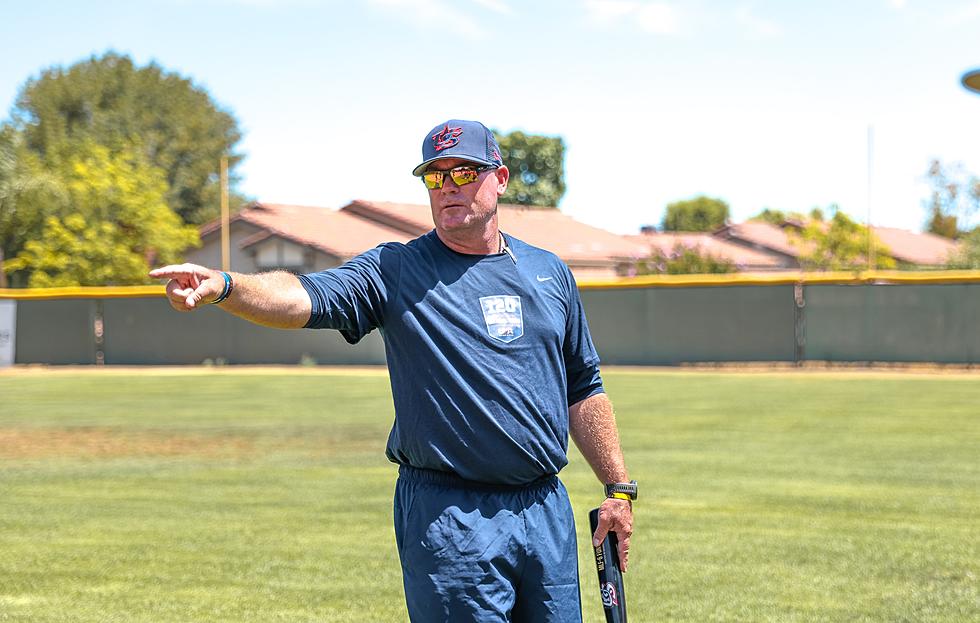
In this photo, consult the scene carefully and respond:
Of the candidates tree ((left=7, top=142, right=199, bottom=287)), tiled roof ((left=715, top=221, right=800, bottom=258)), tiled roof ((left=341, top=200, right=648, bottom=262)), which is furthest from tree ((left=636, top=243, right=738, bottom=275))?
tiled roof ((left=715, top=221, right=800, bottom=258))

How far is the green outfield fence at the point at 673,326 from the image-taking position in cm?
3111

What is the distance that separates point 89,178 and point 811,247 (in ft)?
131

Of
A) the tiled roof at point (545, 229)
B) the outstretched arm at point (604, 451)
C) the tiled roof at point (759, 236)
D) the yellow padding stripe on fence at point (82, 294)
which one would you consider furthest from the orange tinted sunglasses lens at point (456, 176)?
the tiled roof at point (759, 236)

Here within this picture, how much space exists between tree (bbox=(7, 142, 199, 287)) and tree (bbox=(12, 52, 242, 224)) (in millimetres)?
13216

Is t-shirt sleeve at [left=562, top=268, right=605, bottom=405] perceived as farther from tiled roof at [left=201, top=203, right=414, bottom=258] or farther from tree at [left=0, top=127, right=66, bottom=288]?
tree at [left=0, top=127, right=66, bottom=288]

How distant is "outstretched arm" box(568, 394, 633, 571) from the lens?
433 centimetres

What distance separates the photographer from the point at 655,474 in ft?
41.9

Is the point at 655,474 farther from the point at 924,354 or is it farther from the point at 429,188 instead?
the point at 924,354

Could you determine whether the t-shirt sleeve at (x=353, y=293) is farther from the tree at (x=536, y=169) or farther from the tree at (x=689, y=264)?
the tree at (x=536, y=169)

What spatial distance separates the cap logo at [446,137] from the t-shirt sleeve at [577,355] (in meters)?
0.57

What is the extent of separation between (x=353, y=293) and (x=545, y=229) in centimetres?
5588

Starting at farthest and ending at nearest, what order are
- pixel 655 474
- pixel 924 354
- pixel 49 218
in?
→ pixel 49 218 < pixel 924 354 < pixel 655 474

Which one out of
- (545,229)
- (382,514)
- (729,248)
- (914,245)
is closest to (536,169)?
(729,248)

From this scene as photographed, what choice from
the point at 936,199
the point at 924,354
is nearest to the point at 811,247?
the point at 936,199
